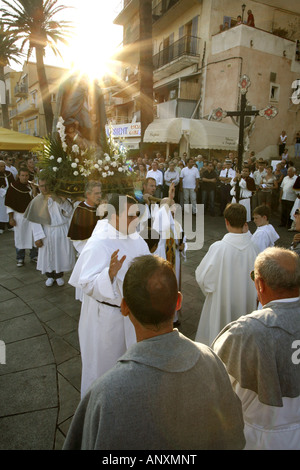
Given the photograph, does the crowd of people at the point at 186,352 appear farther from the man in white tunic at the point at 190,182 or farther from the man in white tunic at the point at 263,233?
the man in white tunic at the point at 190,182

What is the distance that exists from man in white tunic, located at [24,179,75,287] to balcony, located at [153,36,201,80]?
17.1 metres

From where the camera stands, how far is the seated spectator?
156 cm

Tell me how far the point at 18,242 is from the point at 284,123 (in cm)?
1864

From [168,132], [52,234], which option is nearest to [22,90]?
[168,132]

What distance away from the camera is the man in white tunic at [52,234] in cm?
552

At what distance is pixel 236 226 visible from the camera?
3.22 meters

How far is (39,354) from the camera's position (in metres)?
3.64

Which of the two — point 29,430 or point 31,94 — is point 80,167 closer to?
point 29,430

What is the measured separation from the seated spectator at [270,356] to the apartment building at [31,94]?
39455 millimetres

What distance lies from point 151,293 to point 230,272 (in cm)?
215

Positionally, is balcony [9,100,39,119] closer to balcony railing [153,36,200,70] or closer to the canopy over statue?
balcony railing [153,36,200,70]

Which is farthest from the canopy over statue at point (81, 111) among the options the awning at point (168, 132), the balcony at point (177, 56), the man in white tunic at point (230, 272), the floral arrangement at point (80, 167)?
the balcony at point (177, 56)

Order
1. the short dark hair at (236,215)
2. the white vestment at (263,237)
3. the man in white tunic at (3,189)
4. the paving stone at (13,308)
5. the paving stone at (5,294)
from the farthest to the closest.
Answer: the man in white tunic at (3,189), the paving stone at (5,294), the paving stone at (13,308), the white vestment at (263,237), the short dark hair at (236,215)

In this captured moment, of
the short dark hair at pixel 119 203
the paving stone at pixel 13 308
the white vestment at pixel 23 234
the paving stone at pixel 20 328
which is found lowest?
the paving stone at pixel 20 328
